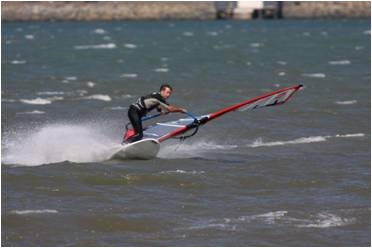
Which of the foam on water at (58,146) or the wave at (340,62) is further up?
the foam on water at (58,146)

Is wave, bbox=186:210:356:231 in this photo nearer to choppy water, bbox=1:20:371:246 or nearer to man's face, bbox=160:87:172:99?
choppy water, bbox=1:20:371:246

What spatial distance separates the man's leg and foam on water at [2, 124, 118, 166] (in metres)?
0.45

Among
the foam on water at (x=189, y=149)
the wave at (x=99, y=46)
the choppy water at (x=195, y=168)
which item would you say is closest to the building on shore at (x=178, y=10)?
the wave at (x=99, y=46)

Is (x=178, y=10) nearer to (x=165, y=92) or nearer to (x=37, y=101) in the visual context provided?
(x=37, y=101)

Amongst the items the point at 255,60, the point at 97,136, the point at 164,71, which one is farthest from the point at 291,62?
the point at 97,136

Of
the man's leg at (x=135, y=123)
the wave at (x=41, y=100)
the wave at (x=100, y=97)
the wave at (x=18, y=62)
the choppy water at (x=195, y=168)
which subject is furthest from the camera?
the wave at (x=18, y=62)

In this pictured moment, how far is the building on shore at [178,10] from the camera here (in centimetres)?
11519

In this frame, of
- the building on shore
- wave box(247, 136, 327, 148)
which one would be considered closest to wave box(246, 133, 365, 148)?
wave box(247, 136, 327, 148)

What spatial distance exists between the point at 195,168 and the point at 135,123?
1.21 metres

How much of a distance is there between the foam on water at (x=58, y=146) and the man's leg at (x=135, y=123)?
45cm

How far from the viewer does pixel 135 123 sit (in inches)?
767

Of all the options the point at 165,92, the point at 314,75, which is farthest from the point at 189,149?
the point at 314,75

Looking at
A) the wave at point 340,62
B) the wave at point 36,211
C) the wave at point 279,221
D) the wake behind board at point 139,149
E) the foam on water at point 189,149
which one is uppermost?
the wave at point 36,211

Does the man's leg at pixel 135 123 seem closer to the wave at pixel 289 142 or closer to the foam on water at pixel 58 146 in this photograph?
the foam on water at pixel 58 146
